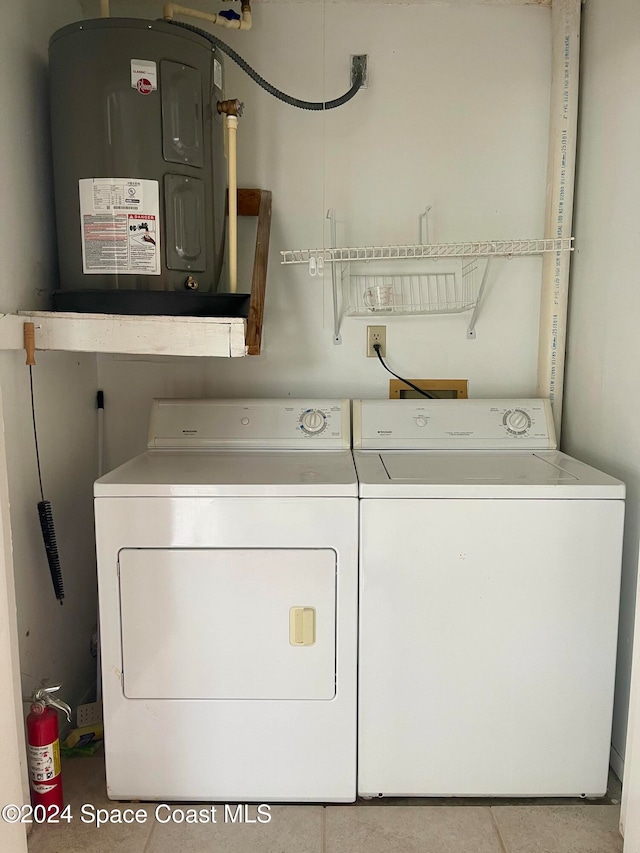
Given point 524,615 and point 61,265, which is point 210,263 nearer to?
point 61,265

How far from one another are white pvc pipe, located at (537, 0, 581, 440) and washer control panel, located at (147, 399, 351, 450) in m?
0.72

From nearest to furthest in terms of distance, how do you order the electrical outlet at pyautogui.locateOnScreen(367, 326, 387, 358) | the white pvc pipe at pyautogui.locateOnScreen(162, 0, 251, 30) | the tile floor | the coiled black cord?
1. the tile floor
2. the coiled black cord
3. the white pvc pipe at pyautogui.locateOnScreen(162, 0, 251, 30)
4. the electrical outlet at pyautogui.locateOnScreen(367, 326, 387, 358)

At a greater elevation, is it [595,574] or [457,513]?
[457,513]

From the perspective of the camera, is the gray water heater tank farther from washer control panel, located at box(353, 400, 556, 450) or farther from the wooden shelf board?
washer control panel, located at box(353, 400, 556, 450)

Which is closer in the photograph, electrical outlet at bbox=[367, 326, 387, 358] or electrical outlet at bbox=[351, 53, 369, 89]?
electrical outlet at bbox=[351, 53, 369, 89]

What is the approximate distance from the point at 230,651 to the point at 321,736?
1.06ft

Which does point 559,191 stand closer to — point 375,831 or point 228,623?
point 228,623

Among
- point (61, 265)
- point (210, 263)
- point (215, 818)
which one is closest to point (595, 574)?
point (215, 818)

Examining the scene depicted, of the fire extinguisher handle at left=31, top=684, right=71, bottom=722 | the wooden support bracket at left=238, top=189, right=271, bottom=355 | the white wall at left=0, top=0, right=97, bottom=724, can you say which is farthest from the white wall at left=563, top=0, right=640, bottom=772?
the white wall at left=0, top=0, right=97, bottom=724

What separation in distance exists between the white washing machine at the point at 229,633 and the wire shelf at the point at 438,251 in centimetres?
78

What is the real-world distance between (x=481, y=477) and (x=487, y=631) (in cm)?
38

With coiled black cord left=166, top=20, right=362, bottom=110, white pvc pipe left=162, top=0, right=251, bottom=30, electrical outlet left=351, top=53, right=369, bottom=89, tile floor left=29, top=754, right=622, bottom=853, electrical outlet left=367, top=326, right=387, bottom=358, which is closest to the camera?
tile floor left=29, top=754, right=622, bottom=853

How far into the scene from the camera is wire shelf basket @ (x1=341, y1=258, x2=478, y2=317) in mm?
2129

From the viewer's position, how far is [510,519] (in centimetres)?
151
